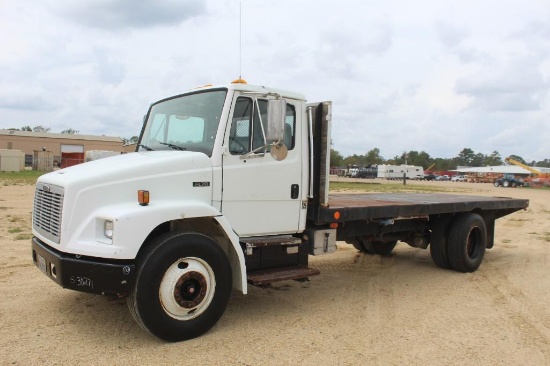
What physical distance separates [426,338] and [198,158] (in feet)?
9.86

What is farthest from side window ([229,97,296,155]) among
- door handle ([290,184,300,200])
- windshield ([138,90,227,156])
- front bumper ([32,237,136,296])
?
front bumper ([32,237,136,296])

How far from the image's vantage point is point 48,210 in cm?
454

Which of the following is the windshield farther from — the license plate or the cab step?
the license plate

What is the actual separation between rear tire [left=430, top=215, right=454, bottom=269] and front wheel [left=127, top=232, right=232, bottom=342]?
4.59 meters

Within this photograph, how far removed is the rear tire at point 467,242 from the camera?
7688 mm

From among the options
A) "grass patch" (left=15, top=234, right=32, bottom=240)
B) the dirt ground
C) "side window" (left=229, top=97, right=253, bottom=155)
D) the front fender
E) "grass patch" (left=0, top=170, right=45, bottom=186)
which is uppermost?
"side window" (left=229, top=97, right=253, bottom=155)

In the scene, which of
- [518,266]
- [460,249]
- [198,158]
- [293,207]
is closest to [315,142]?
[293,207]

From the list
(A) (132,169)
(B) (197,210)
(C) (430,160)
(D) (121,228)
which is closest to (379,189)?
(B) (197,210)

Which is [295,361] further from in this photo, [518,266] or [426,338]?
[518,266]

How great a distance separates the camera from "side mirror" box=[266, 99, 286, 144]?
4.58m

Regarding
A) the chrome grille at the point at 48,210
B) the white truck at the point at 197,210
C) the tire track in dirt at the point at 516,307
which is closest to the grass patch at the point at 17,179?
the chrome grille at the point at 48,210

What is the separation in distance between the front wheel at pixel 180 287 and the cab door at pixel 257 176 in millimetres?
558

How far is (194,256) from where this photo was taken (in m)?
4.44

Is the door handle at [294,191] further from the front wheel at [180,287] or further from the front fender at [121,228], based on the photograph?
the front fender at [121,228]
